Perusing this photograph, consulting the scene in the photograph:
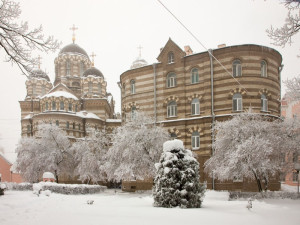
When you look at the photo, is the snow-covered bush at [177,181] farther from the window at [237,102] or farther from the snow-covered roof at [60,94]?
the snow-covered roof at [60,94]

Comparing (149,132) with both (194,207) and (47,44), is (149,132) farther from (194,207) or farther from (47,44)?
(47,44)

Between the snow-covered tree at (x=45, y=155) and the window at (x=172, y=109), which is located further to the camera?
the snow-covered tree at (x=45, y=155)

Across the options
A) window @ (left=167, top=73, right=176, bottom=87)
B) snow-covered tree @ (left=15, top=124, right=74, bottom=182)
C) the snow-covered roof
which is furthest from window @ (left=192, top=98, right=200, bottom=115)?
the snow-covered roof

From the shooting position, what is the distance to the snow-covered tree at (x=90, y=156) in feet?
120

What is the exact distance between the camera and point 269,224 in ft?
36.2

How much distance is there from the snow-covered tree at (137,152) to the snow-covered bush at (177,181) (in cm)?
1095

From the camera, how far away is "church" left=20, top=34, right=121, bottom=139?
159 feet

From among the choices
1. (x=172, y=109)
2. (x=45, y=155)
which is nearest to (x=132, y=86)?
(x=172, y=109)

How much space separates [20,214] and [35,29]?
674cm

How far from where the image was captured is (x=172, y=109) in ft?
109

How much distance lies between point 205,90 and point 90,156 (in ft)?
49.1

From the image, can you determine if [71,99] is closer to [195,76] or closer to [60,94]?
[60,94]

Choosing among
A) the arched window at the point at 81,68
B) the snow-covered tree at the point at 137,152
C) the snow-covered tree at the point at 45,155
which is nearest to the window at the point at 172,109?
the snow-covered tree at the point at 137,152

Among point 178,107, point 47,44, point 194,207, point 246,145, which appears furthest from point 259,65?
point 47,44
